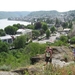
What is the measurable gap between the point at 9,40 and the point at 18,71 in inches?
1448

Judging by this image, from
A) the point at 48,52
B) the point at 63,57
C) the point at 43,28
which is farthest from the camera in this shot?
the point at 43,28

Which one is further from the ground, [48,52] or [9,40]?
[48,52]

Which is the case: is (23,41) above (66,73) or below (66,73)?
below

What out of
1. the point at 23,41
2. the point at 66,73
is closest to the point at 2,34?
the point at 23,41

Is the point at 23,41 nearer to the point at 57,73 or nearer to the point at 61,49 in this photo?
the point at 61,49

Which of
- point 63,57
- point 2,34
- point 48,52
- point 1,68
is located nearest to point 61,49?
point 63,57

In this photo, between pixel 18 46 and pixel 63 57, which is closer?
pixel 63 57

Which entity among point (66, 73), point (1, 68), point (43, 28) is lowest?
point (43, 28)

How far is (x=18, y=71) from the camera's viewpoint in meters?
6.36

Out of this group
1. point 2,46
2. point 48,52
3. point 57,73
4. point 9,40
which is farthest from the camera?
point 9,40

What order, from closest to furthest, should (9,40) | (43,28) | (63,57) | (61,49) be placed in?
(63,57), (61,49), (9,40), (43,28)

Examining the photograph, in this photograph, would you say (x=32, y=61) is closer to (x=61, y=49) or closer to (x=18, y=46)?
(x=61, y=49)

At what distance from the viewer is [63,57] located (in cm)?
978

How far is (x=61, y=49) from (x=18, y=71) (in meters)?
5.54
